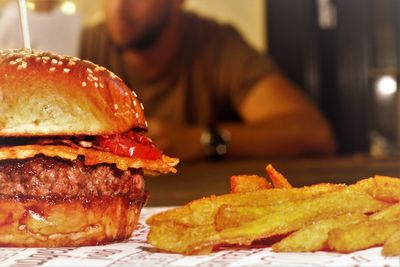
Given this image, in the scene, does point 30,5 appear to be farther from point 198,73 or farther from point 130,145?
point 198,73

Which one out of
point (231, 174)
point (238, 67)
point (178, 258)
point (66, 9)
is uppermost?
point (66, 9)

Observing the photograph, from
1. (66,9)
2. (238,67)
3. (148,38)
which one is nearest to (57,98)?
(66,9)

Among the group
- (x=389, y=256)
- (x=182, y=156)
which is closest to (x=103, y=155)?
(x=389, y=256)

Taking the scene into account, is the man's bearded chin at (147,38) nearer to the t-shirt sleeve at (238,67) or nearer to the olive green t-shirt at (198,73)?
the olive green t-shirt at (198,73)

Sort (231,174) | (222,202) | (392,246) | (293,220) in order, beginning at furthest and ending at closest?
(231,174) → (222,202) → (293,220) → (392,246)

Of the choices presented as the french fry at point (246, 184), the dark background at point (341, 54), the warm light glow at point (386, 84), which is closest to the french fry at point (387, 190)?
the french fry at point (246, 184)

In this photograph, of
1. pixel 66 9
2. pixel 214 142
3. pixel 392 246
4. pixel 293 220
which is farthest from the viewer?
pixel 214 142
